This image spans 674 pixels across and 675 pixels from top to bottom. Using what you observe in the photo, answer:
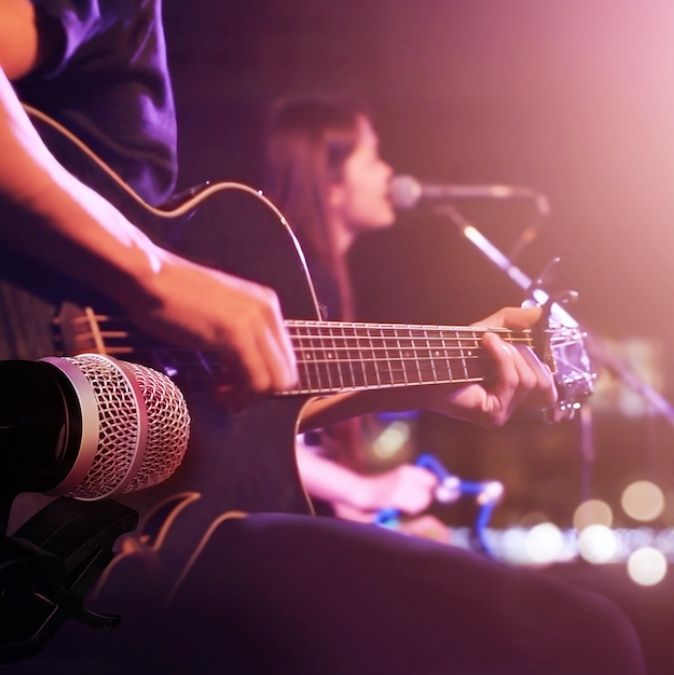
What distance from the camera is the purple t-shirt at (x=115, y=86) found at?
1.48m

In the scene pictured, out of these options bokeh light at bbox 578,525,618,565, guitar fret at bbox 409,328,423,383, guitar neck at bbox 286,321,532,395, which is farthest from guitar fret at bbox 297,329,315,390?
bokeh light at bbox 578,525,618,565

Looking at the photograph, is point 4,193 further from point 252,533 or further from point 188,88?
point 252,533

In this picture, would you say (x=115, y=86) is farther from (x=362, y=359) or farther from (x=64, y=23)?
(x=362, y=359)

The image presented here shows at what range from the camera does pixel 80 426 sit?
83 centimetres

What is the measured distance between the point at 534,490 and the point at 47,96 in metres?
1.20

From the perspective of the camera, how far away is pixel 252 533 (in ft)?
5.09

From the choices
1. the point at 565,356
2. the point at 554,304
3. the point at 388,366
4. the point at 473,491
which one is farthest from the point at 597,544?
the point at 388,366

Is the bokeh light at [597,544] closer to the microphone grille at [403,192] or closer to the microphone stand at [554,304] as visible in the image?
the microphone stand at [554,304]

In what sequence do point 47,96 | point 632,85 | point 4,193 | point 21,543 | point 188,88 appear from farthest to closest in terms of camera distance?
point 632,85
point 188,88
point 47,96
point 4,193
point 21,543

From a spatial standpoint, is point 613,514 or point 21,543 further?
point 613,514

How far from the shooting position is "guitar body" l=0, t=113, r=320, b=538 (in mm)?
1388

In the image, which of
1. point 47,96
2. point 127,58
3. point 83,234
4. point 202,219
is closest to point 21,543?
point 83,234

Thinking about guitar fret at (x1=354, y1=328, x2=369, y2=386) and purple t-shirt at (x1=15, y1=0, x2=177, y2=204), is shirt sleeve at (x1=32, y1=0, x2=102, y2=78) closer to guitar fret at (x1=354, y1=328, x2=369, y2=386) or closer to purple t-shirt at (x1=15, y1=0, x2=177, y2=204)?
purple t-shirt at (x1=15, y1=0, x2=177, y2=204)

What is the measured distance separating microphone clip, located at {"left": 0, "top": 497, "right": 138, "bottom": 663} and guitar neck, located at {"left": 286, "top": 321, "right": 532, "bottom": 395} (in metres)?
0.64
